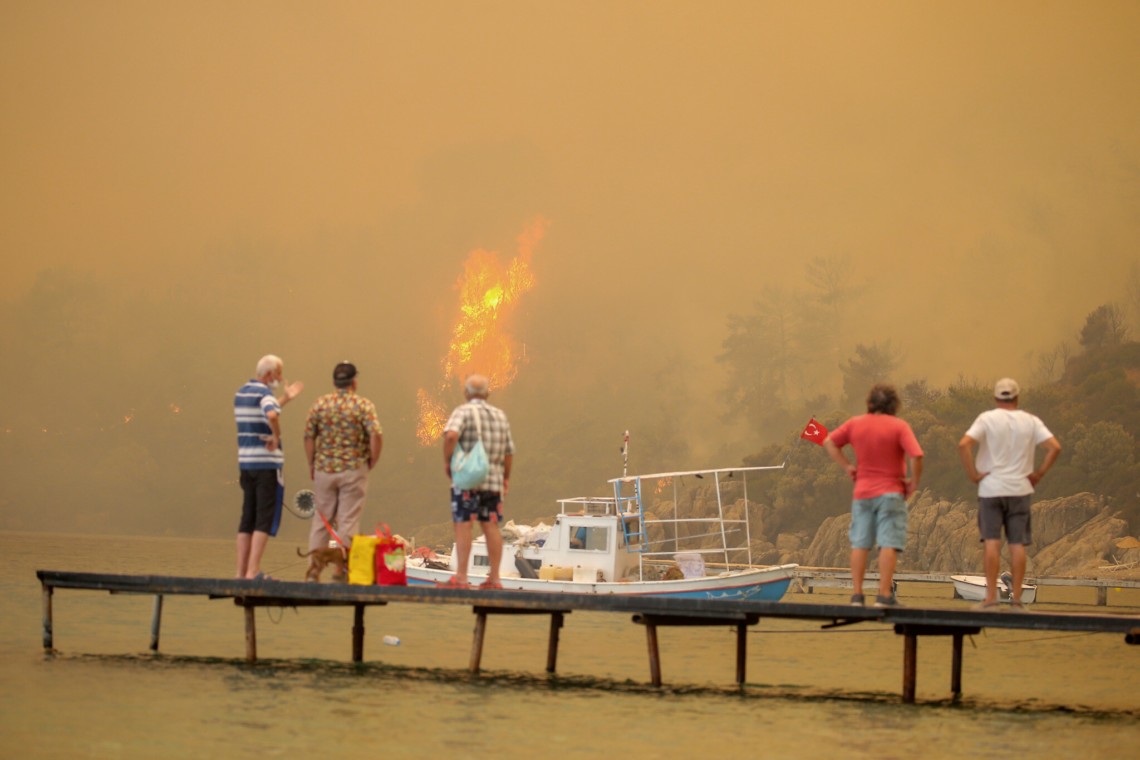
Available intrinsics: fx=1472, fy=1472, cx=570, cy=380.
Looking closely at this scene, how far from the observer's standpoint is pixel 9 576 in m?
73.2

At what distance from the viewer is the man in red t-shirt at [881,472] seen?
17.1m

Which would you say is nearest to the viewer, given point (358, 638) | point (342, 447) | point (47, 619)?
point (342, 447)

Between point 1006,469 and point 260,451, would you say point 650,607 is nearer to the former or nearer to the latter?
point 1006,469

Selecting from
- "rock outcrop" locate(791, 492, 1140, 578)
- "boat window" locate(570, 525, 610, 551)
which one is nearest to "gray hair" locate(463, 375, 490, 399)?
"boat window" locate(570, 525, 610, 551)

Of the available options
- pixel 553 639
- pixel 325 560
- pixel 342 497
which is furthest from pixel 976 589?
pixel 342 497

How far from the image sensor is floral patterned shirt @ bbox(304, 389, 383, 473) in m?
18.2

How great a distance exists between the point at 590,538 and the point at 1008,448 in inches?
995

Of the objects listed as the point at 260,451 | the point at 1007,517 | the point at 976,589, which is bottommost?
the point at 976,589

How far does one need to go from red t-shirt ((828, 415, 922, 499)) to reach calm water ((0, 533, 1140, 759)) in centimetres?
291

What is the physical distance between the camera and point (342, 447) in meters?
18.3

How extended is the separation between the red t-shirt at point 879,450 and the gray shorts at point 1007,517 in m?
1.01

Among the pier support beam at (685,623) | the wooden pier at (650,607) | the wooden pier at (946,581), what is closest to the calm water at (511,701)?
the pier support beam at (685,623)

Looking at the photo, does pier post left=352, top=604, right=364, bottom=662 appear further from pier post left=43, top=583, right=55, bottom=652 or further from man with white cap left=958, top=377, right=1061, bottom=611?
man with white cap left=958, top=377, right=1061, bottom=611

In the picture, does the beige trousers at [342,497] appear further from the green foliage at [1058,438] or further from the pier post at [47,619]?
the green foliage at [1058,438]
